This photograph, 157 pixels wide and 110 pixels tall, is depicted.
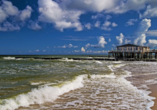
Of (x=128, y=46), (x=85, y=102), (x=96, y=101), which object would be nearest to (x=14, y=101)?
(x=85, y=102)

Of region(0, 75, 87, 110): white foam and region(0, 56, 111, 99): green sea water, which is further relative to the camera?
region(0, 56, 111, 99): green sea water

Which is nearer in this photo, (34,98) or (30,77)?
(34,98)

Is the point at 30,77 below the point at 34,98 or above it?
above

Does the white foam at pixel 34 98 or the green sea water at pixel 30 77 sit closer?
the white foam at pixel 34 98

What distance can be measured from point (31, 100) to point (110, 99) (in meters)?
3.63

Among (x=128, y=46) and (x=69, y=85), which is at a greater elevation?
(x=128, y=46)

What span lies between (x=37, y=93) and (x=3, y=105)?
1.69m

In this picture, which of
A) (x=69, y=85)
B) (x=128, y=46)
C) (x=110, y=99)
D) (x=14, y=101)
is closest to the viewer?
(x=14, y=101)

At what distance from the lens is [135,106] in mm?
5734

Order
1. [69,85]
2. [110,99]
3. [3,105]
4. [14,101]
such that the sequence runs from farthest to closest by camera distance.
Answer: [69,85] < [110,99] < [14,101] < [3,105]

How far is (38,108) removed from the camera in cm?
562

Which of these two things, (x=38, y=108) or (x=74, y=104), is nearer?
(x=38, y=108)

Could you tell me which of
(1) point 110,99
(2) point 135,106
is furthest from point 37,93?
(2) point 135,106

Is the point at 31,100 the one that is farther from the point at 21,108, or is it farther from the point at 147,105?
the point at 147,105
